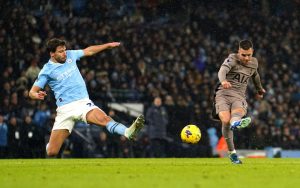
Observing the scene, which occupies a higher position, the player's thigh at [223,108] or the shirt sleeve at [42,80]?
the shirt sleeve at [42,80]

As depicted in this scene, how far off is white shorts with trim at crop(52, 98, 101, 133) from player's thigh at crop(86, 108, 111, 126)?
0.29 feet

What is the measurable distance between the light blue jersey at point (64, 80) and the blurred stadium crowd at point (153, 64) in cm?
703

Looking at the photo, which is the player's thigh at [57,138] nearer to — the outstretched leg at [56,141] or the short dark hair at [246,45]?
the outstretched leg at [56,141]

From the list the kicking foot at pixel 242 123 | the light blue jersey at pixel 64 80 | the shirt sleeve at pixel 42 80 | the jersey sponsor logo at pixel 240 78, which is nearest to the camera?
the kicking foot at pixel 242 123

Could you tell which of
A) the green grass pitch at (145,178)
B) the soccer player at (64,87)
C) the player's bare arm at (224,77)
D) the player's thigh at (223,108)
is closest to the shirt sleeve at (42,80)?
the soccer player at (64,87)

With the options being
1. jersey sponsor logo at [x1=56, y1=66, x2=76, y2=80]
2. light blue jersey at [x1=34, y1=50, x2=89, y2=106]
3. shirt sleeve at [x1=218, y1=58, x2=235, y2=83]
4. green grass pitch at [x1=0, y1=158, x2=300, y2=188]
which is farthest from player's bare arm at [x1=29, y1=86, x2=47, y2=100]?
shirt sleeve at [x1=218, y1=58, x2=235, y2=83]

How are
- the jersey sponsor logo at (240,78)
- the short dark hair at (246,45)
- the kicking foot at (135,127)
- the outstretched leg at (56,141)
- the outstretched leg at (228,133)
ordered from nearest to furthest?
the kicking foot at (135,127), the outstretched leg at (56,141), the short dark hair at (246,45), the outstretched leg at (228,133), the jersey sponsor logo at (240,78)

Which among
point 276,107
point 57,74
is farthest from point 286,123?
point 57,74

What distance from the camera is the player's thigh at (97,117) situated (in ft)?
40.4

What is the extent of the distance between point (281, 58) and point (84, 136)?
1148 cm

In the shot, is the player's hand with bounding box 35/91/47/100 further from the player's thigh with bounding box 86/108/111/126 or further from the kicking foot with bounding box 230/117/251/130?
the kicking foot with bounding box 230/117/251/130

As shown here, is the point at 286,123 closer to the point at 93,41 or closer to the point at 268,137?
the point at 268,137

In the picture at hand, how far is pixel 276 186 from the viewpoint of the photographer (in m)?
8.43

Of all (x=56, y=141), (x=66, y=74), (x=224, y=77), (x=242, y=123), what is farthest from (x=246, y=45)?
(x=56, y=141)
